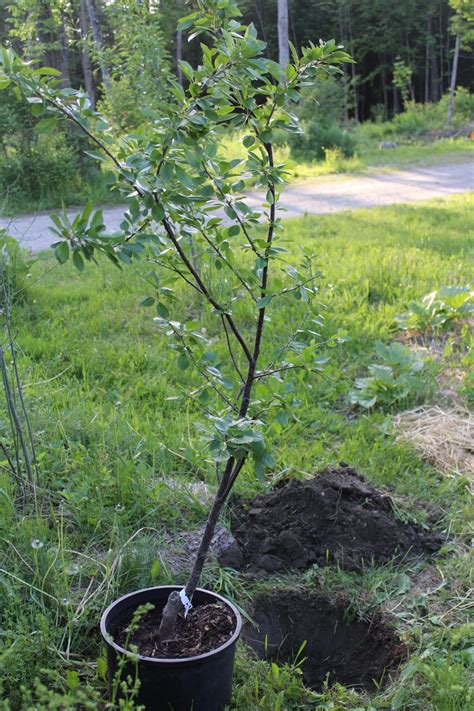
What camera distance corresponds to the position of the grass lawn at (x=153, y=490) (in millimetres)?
2281

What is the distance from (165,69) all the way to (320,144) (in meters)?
11.3

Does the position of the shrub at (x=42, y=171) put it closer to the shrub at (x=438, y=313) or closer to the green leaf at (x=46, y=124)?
the shrub at (x=438, y=313)

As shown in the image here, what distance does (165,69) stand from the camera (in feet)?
18.9

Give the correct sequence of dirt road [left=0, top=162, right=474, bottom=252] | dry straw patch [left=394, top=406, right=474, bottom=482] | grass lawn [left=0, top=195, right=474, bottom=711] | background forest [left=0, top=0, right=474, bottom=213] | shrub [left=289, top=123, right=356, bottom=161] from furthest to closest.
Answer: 1. shrub [left=289, top=123, right=356, bottom=161]
2. dirt road [left=0, top=162, right=474, bottom=252]
3. background forest [left=0, top=0, right=474, bottom=213]
4. dry straw patch [left=394, top=406, right=474, bottom=482]
5. grass lawn [left=0, top=195, right=474, bottom=711]

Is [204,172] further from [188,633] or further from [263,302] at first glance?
[188,633]

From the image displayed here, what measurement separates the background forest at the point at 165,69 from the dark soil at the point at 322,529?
5.63ft

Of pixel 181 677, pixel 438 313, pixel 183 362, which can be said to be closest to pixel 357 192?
pixel 438 313

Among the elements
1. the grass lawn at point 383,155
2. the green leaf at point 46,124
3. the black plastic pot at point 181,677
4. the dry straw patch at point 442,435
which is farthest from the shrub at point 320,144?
the black plastic pot at point 181,677

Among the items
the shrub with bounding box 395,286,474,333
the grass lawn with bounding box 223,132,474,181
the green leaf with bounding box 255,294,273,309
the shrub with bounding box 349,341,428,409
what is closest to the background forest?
the grass lawn with bounding box 223,132,474,181

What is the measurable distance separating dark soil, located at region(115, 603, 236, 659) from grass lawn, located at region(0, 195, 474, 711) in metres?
0.17

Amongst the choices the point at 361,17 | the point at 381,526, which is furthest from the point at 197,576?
the point at 361,17

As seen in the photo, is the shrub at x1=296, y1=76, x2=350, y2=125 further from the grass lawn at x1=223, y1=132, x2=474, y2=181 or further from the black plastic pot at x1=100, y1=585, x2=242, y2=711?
the black plastic pot at x1=100, y1=585, x2=242, y2=711

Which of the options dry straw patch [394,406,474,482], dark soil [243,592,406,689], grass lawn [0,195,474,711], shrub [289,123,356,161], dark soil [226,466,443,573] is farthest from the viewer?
shrub [289,123,356,161]

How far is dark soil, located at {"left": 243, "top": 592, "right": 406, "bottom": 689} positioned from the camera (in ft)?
8.44
